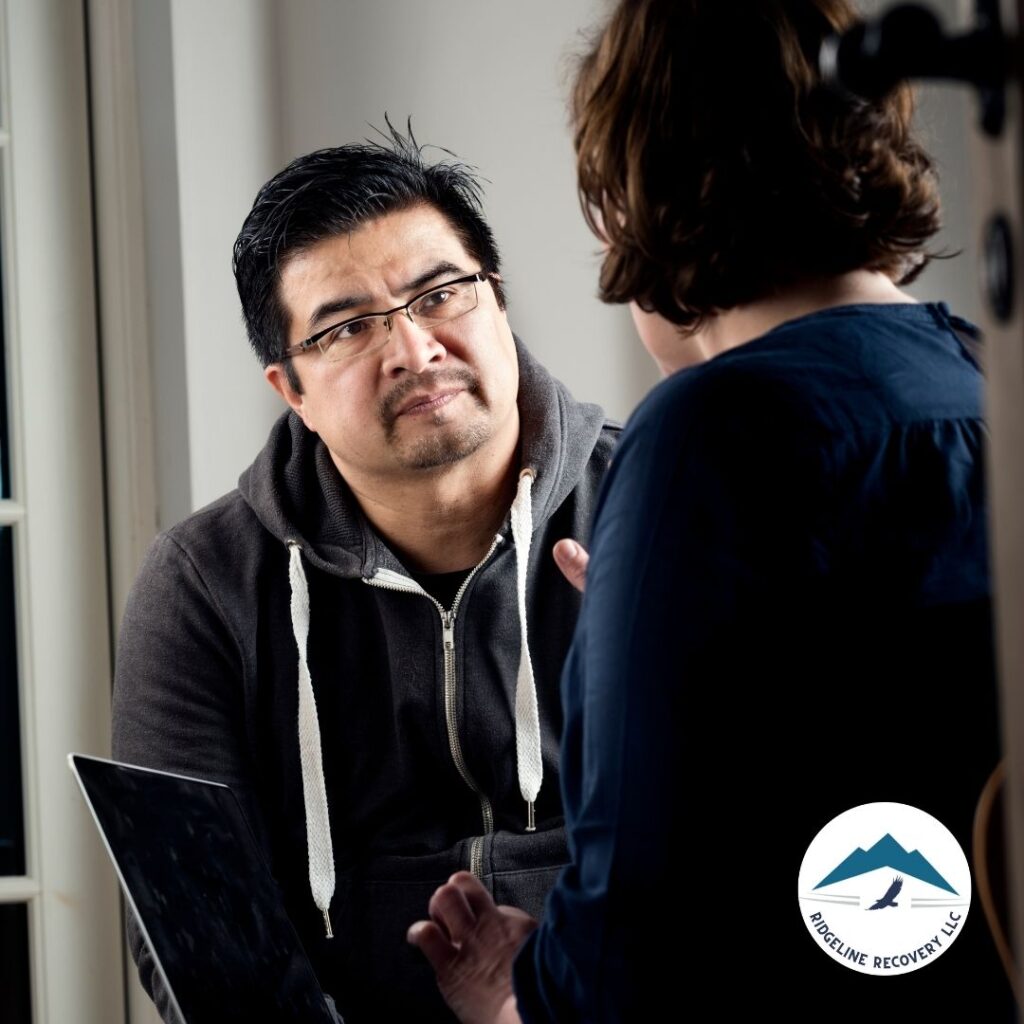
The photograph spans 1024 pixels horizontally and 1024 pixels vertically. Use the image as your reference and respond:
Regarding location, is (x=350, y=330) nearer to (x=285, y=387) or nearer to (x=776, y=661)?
(x=285, y=387)

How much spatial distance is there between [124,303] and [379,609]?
0.71 metres

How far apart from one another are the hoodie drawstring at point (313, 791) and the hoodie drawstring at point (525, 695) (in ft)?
0.76

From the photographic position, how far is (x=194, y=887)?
→ 1.20 metres

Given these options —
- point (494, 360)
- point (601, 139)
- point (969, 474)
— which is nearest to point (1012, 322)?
point (969, 474)

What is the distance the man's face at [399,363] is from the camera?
62.7 inches

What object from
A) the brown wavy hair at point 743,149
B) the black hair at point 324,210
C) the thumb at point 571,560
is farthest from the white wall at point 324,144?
the brown wavy hair at point 743,149

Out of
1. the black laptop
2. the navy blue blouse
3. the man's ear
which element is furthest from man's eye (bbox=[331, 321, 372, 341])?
the navy blue blouse

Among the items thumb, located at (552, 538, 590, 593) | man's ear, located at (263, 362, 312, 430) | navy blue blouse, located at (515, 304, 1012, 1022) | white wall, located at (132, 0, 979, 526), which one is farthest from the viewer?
white wall, located at (132, 0, 979, 526)

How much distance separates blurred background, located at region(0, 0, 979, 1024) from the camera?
1997 millimetres

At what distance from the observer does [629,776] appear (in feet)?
2.54

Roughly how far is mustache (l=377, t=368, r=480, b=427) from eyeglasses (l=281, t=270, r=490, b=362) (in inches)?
2.4

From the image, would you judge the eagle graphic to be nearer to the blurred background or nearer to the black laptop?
the black laptop

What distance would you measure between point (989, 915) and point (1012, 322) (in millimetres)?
376

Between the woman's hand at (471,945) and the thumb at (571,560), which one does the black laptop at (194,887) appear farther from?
the thumb at (571,560)
